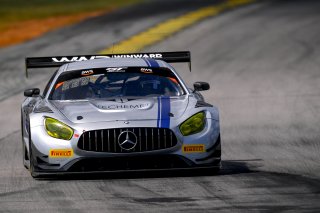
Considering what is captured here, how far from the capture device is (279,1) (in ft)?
122

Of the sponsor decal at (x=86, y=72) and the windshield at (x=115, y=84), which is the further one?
the sponsor decal at (x=86, y=72)

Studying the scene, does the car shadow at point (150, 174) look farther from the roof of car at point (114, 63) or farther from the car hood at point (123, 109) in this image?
the roof of car at point (114, 63)

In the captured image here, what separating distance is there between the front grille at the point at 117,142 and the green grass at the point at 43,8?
86.5 ft

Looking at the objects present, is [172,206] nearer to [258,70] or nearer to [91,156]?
[91,156]

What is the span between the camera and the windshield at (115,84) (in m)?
12.9

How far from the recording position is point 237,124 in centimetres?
1755

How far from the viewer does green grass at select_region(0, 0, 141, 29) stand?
4066 cm

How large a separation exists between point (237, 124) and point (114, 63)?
4455 mm

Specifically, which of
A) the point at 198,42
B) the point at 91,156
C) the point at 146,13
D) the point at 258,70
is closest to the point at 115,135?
the point at 91,156

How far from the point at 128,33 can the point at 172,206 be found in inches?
847

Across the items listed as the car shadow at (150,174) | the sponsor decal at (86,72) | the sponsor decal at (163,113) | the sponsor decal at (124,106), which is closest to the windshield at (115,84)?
the sponsor decal at (86,72)

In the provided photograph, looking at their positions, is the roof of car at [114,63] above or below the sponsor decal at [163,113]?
above

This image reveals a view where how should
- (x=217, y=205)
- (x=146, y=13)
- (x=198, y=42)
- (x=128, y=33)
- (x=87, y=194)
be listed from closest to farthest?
1. (x=217, y=205)
2. (x=87, y=194)
3. (x=198, y=42)
4. (x=128, y=33)
5. (x=146, y=13)

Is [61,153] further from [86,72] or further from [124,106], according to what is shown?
[86,72]
